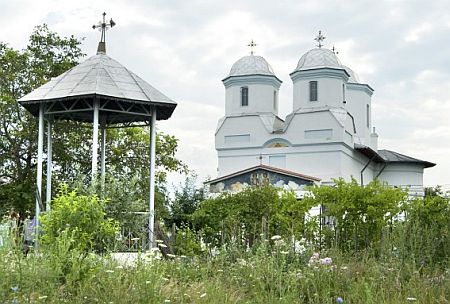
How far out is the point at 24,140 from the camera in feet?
69.7

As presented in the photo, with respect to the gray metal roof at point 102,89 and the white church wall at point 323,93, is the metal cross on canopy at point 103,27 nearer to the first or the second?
the gray metal roof at point 102,89

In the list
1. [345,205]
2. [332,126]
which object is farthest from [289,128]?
[345,205]

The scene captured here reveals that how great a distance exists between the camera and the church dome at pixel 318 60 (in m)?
39.8

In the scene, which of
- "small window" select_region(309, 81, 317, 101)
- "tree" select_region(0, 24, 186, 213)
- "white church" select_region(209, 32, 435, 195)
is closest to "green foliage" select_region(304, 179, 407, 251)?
"tree" select_region(0, 24, 186, 213)

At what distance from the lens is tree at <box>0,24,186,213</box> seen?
20672 mm

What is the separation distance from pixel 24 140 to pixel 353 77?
100 ft

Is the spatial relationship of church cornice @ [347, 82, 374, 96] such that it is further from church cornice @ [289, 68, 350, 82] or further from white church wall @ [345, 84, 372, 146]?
church cornice @ [289, 68, 350, 82]

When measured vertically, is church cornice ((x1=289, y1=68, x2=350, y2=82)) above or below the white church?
above

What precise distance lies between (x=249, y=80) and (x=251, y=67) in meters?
0.87

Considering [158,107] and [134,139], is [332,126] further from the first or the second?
[158,107]

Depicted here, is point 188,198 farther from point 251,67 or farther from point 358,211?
point 251,67

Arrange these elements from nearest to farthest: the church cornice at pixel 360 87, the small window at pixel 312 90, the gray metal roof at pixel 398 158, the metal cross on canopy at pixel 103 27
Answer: the metal cross on canopy at pixel 103 27 < the small window at pixel 312 90 < the gray metal roof at pixel 398 158 < the church cornice at pixel 360 87

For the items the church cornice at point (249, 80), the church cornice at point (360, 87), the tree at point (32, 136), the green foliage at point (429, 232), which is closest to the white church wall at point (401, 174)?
the church cornice at point (360, 87)

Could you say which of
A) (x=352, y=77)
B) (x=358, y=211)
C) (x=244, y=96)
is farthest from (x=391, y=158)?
(x=358, y=211)
